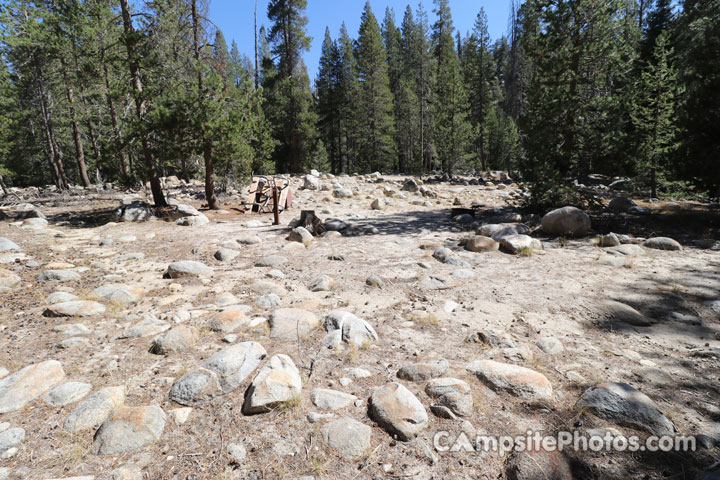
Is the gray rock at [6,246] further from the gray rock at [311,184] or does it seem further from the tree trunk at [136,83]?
the gray rock at [311,184]

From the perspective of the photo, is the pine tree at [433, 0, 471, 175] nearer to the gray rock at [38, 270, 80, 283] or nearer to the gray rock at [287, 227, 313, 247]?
the gray rock at [287, 227, 313, 247]

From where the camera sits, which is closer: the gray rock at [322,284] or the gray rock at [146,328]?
the gray rock at [146,328]

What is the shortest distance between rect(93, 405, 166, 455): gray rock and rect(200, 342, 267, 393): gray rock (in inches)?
19.3

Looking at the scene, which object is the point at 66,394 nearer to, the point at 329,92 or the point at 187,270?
the point at 187,270

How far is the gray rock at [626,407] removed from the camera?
2.27 m

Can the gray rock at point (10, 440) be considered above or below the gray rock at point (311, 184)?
below

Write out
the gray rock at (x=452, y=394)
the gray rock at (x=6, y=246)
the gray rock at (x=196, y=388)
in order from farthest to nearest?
the gray rock at (x=6, y=246), the gray rock at (x=196, y=388), the gray rock at (x=452, y=394)

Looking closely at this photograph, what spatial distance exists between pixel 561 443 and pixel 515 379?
599 mm

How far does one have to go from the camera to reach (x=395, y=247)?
309 inches

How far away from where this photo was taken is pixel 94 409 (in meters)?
2.44

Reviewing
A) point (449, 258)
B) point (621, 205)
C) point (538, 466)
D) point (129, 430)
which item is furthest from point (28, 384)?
point (621, 205)

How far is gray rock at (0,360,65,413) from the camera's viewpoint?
2521mm

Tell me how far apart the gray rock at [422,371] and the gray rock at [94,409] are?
2238 millimetres

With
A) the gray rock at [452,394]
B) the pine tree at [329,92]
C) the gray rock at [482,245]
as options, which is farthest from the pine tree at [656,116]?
the pine tree at [329,92]
